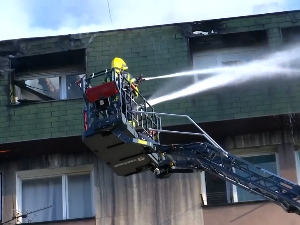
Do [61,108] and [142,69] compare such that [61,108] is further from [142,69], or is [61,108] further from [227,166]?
[227,166]

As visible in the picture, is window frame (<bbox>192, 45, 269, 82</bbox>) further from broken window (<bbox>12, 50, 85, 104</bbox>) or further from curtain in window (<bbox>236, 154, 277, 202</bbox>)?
broken window (<bbox>12, 50, 85, 104</bbox>)

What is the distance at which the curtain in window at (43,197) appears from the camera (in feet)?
58.9

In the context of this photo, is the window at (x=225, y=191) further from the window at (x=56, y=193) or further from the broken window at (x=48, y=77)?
the broken window at (x=48, y=77)

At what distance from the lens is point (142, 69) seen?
17.7 metres

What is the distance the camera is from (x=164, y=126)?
55.6 feet

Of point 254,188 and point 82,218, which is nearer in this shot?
point 254,188

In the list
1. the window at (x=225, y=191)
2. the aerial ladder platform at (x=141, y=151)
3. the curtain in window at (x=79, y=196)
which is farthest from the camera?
the curtain in window at (x=79, y=196)

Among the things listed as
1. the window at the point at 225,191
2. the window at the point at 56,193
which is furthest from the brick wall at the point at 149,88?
the window at the point at 225,191

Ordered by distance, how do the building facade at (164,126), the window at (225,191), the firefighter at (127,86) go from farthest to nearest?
the window at (225,191)
the building facade at (164,126)
the firefighter at (127,86)

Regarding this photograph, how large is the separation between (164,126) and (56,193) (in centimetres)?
318

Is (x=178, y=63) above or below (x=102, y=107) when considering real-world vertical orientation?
above

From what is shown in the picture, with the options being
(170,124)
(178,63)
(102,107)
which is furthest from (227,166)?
(178,63)

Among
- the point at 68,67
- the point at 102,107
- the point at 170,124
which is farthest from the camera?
the point at 68,67

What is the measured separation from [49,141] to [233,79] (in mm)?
4318
